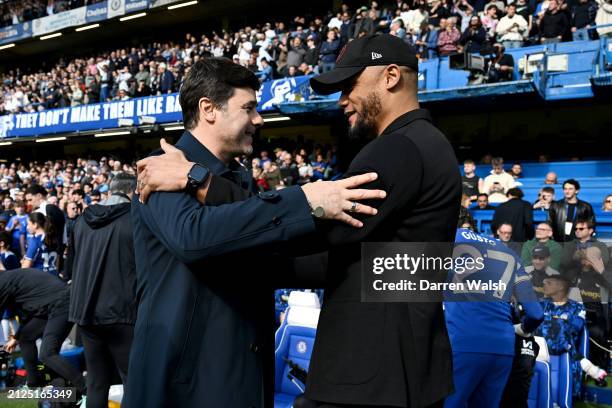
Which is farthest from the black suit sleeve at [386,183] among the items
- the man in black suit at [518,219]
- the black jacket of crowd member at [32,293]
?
the man in black suit at [518,219]

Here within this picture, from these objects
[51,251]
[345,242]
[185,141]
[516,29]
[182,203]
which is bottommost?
[51,251]

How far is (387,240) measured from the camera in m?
1.52

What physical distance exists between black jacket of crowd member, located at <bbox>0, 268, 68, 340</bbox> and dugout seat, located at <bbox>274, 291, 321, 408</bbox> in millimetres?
1864

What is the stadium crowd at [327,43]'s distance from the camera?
12.1 metres

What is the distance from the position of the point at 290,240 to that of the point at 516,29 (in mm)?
12360

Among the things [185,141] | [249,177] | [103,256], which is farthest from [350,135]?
[103,256]

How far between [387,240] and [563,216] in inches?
275

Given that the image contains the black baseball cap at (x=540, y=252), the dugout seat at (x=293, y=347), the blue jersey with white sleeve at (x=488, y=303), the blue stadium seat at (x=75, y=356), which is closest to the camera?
the blue jersey with white sleeve at (x=488, y=303)

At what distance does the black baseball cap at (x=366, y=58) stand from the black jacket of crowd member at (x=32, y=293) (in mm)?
4021

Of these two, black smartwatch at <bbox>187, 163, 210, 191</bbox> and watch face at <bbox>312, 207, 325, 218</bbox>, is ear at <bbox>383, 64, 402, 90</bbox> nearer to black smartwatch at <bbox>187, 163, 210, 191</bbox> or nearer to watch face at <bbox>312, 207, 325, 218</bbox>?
watch face at <bbox>312, 207, 325, 218</bbox>

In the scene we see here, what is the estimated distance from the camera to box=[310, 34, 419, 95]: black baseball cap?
5.43 ft

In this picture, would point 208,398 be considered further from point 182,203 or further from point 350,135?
point 350,135

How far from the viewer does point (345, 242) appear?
1470mm

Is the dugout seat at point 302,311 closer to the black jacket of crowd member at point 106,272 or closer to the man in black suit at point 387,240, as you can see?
the black jacket of crowd member at point 106,272
